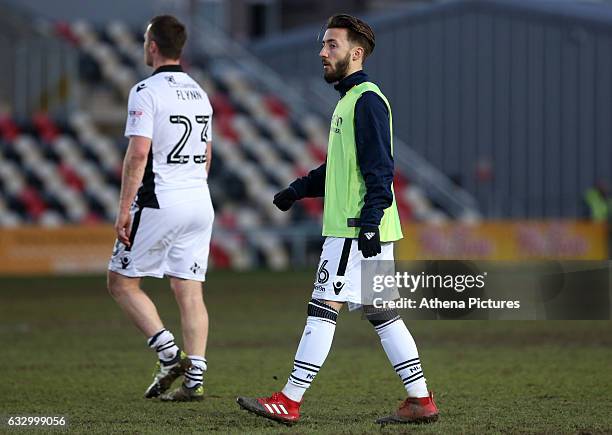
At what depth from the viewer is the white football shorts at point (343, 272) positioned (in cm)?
717

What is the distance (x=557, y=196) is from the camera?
34.3 metres

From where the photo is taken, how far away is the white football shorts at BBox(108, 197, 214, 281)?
8.64 metres

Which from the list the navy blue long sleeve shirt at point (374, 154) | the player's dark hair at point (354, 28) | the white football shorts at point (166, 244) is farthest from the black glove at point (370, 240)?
the white football shorts at point (166, 244)

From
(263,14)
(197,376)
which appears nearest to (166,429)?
(197,376)

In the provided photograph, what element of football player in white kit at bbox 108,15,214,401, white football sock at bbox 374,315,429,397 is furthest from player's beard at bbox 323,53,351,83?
football player in white kit at bbox 108,15,214,401

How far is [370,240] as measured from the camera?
22.9ft

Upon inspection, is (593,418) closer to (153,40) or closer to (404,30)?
(153,40)

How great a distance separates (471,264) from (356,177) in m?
1.65

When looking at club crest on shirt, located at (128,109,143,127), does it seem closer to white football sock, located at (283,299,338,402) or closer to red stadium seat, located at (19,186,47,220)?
white football sock, located at (283,299,338,402)

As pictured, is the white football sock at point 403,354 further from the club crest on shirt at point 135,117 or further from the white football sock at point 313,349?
the club crest on shirt at point 135,117

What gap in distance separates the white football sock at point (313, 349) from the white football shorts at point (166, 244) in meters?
1.70

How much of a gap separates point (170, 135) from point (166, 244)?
673 millimetres

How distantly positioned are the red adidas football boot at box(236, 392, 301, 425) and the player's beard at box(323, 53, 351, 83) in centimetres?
166

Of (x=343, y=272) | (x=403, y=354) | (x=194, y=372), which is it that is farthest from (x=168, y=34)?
(x=403, y=354)
